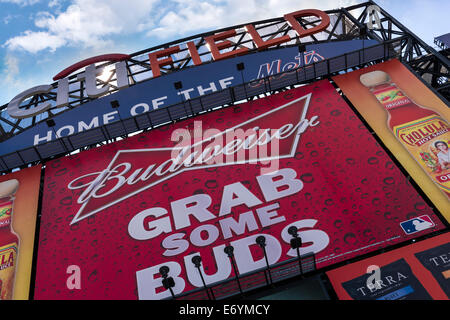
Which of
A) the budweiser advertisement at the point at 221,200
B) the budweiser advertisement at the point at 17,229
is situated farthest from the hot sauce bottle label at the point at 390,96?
the budweiser advertisement at the point at 17,229

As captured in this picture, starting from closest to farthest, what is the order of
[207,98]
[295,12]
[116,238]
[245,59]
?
[116,238], [207,98], [245,59], [295,12]

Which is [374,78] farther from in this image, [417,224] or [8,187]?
[8,187]

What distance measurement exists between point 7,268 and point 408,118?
18.5 metres

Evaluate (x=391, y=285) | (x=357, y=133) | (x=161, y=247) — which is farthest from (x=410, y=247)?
(x=161, y=247)

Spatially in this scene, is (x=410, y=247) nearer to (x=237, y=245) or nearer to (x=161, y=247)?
(x=237, y=245)

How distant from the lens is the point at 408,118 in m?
16.1

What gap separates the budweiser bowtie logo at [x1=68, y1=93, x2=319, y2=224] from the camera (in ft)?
53.2

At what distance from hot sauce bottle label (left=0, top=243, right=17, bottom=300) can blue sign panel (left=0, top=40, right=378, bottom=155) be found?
757 centimetres

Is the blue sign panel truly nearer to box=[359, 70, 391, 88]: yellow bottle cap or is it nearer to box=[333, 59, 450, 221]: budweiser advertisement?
box=[359, 70, 391, 88]: yellow bottle cap

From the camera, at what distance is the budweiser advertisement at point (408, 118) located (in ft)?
45.7

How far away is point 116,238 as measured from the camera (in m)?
14.3

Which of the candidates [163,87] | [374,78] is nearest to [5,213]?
[163,87]
